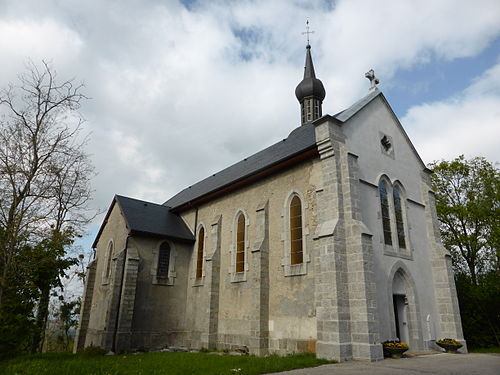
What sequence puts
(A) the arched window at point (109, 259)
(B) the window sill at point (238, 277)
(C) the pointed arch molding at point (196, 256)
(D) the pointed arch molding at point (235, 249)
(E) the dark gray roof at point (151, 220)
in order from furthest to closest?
(A) the arched window at point (109, 259) → (E) the dark gray roof at point (151, 220) → (C) the pointed arch molding at point (196, 256) → (D) the pointed arch molding at point (235, 249) → (B) the window sill at point (238, 277)

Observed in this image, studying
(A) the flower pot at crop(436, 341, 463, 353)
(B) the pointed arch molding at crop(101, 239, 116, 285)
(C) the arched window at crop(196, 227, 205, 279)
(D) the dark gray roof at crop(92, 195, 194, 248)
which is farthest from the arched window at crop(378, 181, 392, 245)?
(B) the pointed arch molding at crop(101, 239, 116, 285)

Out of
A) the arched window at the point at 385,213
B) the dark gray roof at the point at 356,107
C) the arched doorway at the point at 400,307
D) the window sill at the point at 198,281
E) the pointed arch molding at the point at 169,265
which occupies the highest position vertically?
the dark gray roof at the point at 356,107

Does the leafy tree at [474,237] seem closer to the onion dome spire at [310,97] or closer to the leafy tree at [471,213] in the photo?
the leafy tree at [471,213]

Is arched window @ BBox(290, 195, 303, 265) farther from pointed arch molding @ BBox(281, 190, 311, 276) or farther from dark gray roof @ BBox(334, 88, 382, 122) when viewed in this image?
dark gray roof @ BBox(334, 88, 382, 122)

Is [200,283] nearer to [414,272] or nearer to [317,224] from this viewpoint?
[317,224]

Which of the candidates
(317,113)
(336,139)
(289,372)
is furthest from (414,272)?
(317,113)

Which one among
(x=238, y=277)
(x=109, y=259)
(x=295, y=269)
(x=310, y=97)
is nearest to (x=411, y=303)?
(x=295, y=269)

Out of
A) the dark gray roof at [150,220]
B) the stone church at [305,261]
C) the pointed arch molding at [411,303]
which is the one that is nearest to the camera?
the stone church at [305,261]

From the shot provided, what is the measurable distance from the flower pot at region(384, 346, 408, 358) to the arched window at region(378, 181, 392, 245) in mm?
3711

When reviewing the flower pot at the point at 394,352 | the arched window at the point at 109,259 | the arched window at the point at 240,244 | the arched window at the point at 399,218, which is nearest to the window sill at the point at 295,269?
the arched window at the point at 240,244

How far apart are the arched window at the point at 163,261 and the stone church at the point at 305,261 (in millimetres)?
62

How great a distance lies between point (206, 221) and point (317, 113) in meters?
10.4

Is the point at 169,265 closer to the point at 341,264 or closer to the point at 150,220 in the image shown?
the point at 150,220

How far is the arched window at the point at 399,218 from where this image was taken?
1356 centimetres
